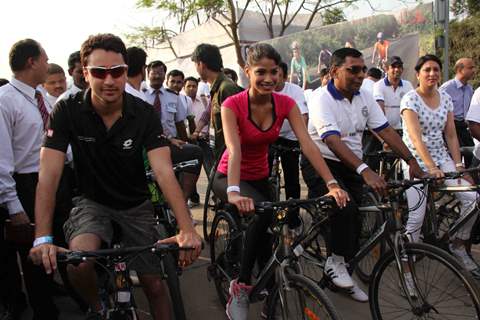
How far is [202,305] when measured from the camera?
397cm

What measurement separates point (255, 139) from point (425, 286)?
1.42m

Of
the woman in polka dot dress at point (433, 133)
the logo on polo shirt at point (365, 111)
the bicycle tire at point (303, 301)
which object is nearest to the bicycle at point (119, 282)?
the bicycle tire at point (303, 301)

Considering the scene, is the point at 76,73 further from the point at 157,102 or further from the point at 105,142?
the point at 105,142

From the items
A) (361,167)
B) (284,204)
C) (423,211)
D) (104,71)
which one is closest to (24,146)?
(104,71)

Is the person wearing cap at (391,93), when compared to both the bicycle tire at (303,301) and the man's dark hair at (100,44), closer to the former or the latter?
the bicycle tire at (303,301)

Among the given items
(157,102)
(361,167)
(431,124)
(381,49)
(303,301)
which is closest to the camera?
(303,301)

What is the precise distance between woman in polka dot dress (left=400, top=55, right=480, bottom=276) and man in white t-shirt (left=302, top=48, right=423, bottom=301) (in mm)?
443

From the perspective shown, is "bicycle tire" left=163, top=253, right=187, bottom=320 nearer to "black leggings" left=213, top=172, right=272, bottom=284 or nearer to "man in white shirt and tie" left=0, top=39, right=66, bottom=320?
"black leggings" left=213, top=172, right=272, bottom=284

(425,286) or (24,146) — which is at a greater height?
(24,146)

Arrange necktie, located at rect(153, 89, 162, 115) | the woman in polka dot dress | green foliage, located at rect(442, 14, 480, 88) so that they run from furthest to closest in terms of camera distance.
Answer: green foliage, located at rect(442, 14, 480, 88) < necktie, located at rect(153, 89, 162, 115) < the woman in polka dot dress

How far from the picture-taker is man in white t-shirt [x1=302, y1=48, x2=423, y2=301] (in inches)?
134

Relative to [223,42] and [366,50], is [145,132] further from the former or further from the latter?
[223,42]

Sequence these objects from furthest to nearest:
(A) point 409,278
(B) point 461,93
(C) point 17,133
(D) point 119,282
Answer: (B) point 461,93
(C) point 17,133
(A) point 409,278
(D) point 119,282

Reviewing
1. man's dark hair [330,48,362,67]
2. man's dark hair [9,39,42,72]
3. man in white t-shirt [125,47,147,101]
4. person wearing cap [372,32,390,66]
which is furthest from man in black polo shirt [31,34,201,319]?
person wearing cap [372,32,390,66]
